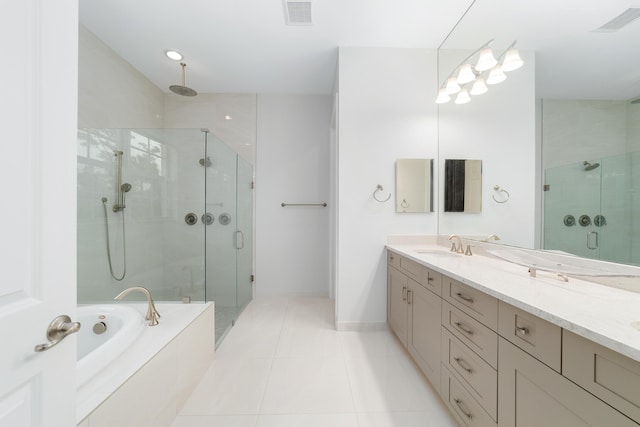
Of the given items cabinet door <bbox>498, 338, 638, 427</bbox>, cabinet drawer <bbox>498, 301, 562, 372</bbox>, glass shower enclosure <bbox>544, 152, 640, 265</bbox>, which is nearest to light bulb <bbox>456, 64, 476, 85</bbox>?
glass shower enclosure <bbox>544, 152, 640, 265</bbox>

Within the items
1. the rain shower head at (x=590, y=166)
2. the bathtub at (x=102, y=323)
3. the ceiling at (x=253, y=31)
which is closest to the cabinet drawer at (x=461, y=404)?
the rain shower head at (x=590, y=166)

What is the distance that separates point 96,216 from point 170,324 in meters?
1.31

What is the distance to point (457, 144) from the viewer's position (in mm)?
2148

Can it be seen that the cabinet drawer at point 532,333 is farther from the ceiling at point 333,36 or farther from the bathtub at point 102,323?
the bathtub at point 102,323

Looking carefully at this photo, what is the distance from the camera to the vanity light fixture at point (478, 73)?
5.22 feet

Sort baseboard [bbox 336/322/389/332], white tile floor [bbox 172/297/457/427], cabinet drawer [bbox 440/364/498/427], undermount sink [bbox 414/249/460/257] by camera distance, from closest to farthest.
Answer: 1. cabinet drawer [bbox 440/364/498/427]
2. white tile floor [bbox 172/297/457/427]
3. undermount sink [bbox 414/249/460/257]
4. baseboard [bbox 336/322/389/332]

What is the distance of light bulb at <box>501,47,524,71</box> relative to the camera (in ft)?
5.05

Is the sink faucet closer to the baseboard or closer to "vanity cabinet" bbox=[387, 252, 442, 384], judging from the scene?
"vanity cabinet" bbox=[387, 252, 442, 384]

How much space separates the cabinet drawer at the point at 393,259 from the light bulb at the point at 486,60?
1556 mm

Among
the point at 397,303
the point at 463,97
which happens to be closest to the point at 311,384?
the point at 397,303

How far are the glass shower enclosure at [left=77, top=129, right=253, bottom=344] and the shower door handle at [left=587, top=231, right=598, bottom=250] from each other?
7.93 ft

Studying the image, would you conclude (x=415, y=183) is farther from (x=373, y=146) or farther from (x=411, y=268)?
(x=411, y=268)

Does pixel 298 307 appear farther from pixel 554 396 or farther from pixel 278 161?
pixel 554 396

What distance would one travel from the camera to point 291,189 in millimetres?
3289
